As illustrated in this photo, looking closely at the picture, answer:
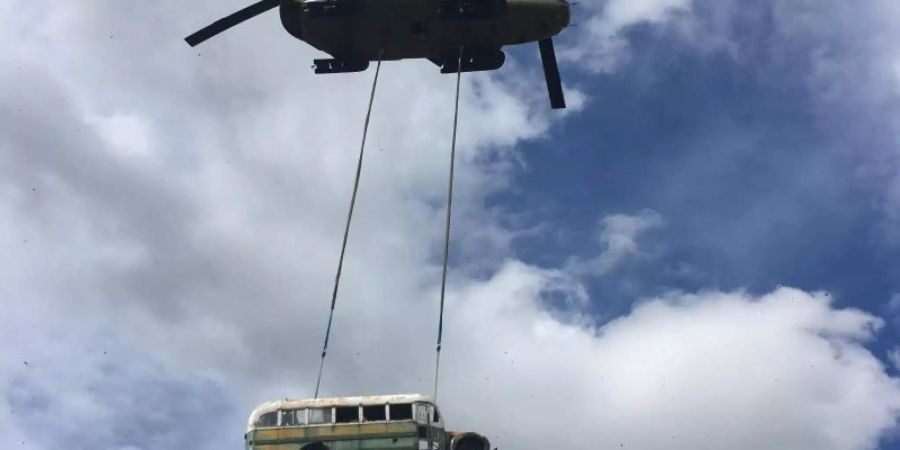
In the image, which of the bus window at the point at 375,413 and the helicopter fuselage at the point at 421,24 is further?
the helicopter fuselage at the point at 421,24

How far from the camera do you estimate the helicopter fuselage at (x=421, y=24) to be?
3250cm

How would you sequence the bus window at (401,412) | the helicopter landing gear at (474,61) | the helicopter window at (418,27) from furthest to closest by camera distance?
1. the helicopter landing gear at (474,61)
2. the helicopter window at (418,27)
3. the bus window at (401,412)

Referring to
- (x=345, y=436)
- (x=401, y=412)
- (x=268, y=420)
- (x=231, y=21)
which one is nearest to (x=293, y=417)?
(x=268, y=420)

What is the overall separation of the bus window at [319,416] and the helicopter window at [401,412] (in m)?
1.84

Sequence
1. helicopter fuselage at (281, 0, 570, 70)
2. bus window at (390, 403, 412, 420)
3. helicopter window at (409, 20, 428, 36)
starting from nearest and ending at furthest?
1. bus window at (390, 403, 412, 420)
2. helicopter fuselage at (281, 0, 570, 70)
3. helicopter window at (409, 20, 428, 36)

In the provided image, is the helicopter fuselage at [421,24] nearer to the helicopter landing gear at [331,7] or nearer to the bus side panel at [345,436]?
the helicopter landing gear at [331,7]

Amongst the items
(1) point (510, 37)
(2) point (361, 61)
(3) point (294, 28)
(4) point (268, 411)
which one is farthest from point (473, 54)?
(4) point (268, 411)

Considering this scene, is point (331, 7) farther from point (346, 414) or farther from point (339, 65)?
point (346, 414)

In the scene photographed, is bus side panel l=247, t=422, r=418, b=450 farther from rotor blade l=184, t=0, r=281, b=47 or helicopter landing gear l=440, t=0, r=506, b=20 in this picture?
rotor blade l=184, t=0, r=281, b=47

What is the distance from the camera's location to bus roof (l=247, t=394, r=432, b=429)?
26.1 meters

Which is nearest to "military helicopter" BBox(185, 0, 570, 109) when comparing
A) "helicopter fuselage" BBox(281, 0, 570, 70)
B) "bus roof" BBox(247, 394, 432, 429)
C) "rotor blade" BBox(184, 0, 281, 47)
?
"helicopter fuselage" BBox(281, 0, 570, 70)

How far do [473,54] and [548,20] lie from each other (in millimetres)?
3139

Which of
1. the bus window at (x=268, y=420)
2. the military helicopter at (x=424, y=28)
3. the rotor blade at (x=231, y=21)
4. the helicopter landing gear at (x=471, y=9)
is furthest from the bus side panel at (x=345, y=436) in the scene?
the rotor blade at (x=231, y=21)

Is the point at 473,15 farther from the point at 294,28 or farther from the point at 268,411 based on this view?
the point at 268,411
